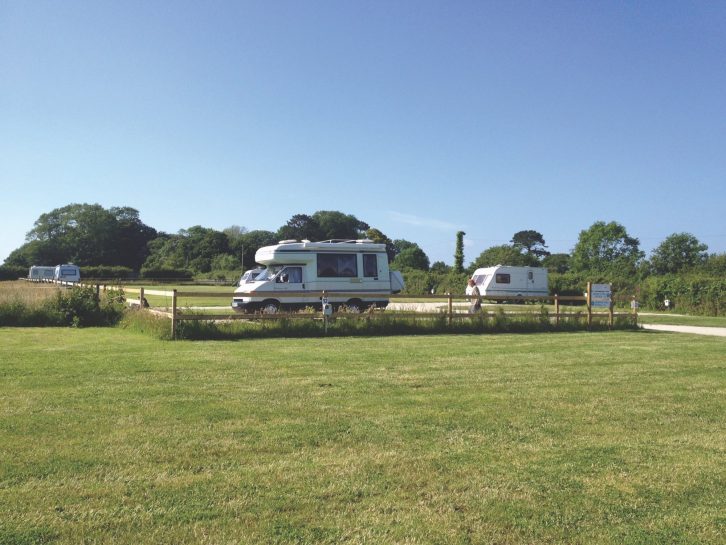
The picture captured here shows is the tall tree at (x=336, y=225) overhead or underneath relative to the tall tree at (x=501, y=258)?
overhead

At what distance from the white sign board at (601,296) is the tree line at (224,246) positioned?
161 ft

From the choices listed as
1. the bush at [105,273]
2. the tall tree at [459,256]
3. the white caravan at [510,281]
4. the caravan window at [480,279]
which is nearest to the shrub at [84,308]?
the white caravan at [510,281]

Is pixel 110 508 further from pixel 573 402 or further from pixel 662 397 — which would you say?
pixel 662 397

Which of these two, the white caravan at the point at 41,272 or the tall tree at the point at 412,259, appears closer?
the white caravan at the point at 41,272

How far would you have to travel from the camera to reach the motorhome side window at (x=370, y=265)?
20984 millimetres

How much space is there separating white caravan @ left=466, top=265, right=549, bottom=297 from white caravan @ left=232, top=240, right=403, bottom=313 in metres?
16.9

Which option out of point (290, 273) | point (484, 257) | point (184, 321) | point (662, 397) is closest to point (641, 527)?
point (662, 397)

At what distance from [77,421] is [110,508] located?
7.51 feet

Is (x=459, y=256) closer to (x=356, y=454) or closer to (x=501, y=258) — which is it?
(x=501, y=258)

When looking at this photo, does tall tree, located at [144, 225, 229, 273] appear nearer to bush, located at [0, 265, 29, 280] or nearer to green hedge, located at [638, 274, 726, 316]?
bush, located at [0, 265, 29, 280]

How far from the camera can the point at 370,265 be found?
21.1m

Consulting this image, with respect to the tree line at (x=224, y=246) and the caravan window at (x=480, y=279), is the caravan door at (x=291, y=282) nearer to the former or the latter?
the caravan window at (x=480, y=279)

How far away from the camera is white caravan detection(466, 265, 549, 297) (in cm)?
3716

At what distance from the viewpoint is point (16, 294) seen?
18.6 metres
